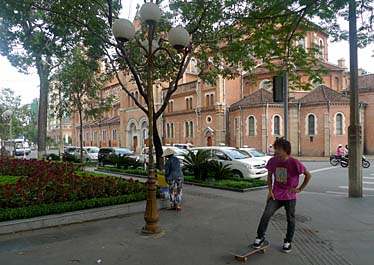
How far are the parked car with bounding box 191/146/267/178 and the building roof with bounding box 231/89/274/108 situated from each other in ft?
82.6

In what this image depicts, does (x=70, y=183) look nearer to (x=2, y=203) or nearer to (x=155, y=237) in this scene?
(x=2, y=203)

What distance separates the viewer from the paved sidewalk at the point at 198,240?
5094 millimetres

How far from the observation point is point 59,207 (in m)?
7.44

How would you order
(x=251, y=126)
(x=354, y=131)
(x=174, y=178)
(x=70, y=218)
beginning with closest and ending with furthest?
(x=70, y=218) → (x=174, y=178) → (x=354, y=131) → (x=251, y=126)

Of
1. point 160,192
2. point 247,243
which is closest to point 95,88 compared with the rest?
point 160,192

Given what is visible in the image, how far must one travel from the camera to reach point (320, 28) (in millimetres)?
10805

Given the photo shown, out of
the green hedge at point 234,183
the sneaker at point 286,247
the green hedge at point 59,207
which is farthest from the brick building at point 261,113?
the sneaker at point 286,247

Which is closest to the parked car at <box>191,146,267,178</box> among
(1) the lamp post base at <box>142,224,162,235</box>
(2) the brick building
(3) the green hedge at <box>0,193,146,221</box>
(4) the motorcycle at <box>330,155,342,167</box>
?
(3) the green hedge at <box>0,193,146,221</box>

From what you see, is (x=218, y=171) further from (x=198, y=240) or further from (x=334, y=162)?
(x=334, y=162)

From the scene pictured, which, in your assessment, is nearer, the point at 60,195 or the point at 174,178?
the point at 60,195

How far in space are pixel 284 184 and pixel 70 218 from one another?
187 inches

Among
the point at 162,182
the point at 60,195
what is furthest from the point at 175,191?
the point at 60,195

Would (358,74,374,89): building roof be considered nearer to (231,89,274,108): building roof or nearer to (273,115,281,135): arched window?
(231,89,274,108): building roof

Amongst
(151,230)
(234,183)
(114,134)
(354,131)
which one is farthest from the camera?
(114,134)
